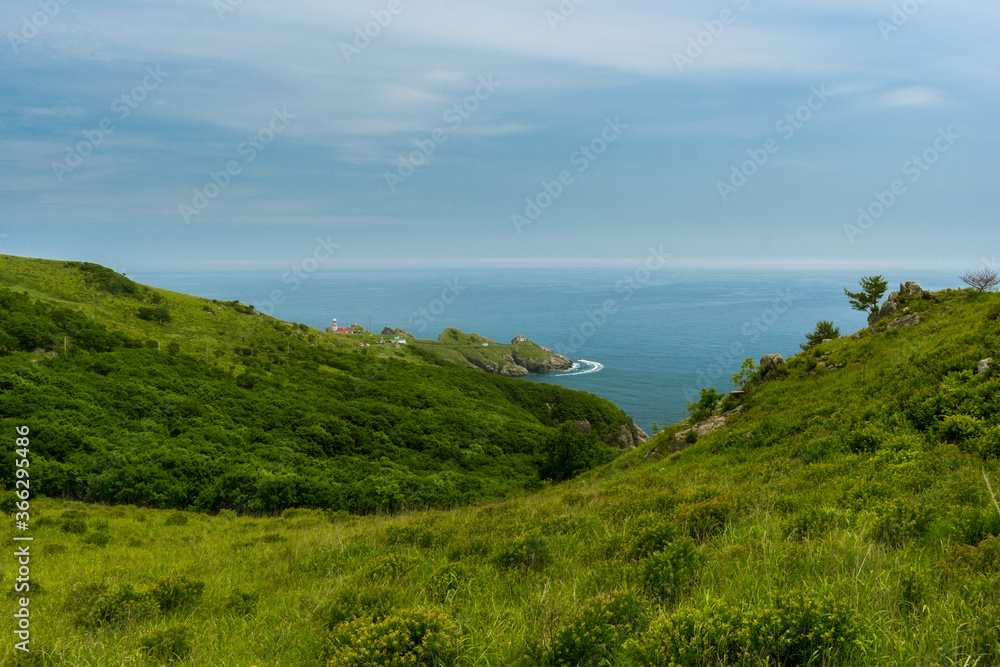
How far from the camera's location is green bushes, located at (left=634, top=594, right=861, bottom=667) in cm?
345

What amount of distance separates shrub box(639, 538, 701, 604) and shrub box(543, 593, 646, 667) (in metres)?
0.80

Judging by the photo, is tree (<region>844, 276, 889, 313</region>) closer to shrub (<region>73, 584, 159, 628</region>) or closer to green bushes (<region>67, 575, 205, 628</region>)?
green bushes (<region>67, 575, 205, 628</region>)

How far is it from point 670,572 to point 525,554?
2.41 meters

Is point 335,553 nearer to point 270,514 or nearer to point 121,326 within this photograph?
point 270,514

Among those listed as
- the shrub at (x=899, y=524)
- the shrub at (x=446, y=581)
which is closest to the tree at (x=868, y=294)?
the shrub at (x=899, y=524)

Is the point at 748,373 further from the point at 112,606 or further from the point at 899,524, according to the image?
the point at 112,606

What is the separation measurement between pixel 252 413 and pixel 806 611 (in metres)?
62.4

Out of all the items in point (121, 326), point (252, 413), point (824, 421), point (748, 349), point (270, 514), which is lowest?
point (270, 514)

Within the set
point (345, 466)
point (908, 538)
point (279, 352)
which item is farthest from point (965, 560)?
point (279, 352)

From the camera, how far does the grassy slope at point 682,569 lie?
159 inches

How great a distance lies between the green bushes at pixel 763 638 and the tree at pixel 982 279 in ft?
87.3

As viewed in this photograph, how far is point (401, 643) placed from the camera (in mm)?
4203

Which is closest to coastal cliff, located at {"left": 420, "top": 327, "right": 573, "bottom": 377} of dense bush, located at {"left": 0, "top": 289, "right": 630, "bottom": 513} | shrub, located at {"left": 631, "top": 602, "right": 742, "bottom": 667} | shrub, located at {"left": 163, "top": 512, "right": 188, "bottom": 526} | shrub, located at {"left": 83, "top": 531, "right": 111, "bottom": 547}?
dense bush, located at {"left": 0, "top": 289, "right": 630, "bottom": 513}

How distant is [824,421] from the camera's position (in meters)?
15.6
